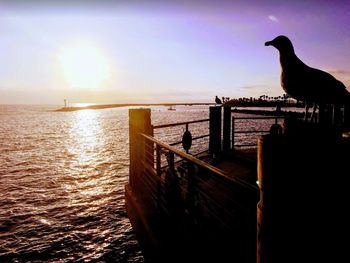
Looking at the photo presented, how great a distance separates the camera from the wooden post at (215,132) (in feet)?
26.8

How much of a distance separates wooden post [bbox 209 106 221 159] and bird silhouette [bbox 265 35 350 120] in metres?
5.26

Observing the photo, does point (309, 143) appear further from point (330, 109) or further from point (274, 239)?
point (330, 109)

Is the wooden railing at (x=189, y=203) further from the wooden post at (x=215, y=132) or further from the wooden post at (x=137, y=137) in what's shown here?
the wooden post at (x=215, y=132)

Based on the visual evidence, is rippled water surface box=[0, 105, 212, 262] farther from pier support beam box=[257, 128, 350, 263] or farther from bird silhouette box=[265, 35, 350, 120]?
pier support beam box=[257, 128, 350, 263]

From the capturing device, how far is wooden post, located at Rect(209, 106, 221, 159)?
322 inches

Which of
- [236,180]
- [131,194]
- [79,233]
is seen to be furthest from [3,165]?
[236,180]

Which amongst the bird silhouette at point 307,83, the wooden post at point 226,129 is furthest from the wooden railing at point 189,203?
the wooden post at point 226,129

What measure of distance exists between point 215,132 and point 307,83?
18.8ft

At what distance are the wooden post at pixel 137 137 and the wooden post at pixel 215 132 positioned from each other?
136 inches

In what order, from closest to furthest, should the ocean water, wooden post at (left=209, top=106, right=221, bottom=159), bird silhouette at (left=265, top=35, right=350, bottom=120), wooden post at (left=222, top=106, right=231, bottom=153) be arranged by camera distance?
bird silhouette at (left=265, top=35, right=350, bottom=120)
the ocean water
wooden post at (left=209, top=106, right=221, bottom=159)
wooden post at (left=222, top=106, right=231, bottom=153)

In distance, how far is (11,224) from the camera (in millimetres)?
6430

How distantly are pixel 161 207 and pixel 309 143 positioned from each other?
10.5 ft

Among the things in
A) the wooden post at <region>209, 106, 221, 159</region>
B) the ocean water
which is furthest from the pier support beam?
the wooden post at <region>209, 106, 221, 159</region>

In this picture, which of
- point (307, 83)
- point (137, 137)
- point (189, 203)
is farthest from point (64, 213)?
point (307, 83)
